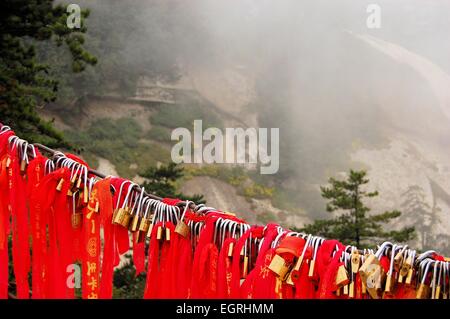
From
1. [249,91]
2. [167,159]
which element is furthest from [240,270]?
[249,91]

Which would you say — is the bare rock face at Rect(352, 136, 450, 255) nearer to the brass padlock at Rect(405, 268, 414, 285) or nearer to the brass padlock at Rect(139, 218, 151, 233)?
the brass padlock at Rect(139, 218, 151, 233)

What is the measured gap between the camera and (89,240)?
2.31 metres

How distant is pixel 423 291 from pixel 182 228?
0.85 m

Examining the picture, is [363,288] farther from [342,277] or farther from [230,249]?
[230,249]

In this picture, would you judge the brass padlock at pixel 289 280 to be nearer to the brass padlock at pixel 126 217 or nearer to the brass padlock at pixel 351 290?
the brass padlock at pixel 351 290

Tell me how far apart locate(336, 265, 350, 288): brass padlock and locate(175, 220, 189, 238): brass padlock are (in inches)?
23.6

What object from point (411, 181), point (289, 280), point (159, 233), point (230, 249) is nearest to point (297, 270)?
point (289, 280)

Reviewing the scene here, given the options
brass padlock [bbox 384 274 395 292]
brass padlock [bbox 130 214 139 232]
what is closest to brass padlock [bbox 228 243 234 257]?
brass padlock [bbox 130 214 139 232]

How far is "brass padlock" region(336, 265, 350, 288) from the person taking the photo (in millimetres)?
1730

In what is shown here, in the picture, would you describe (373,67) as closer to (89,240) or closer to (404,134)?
(404,134)

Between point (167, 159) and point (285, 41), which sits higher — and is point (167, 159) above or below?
below

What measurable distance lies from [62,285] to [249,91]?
21.6 meters
